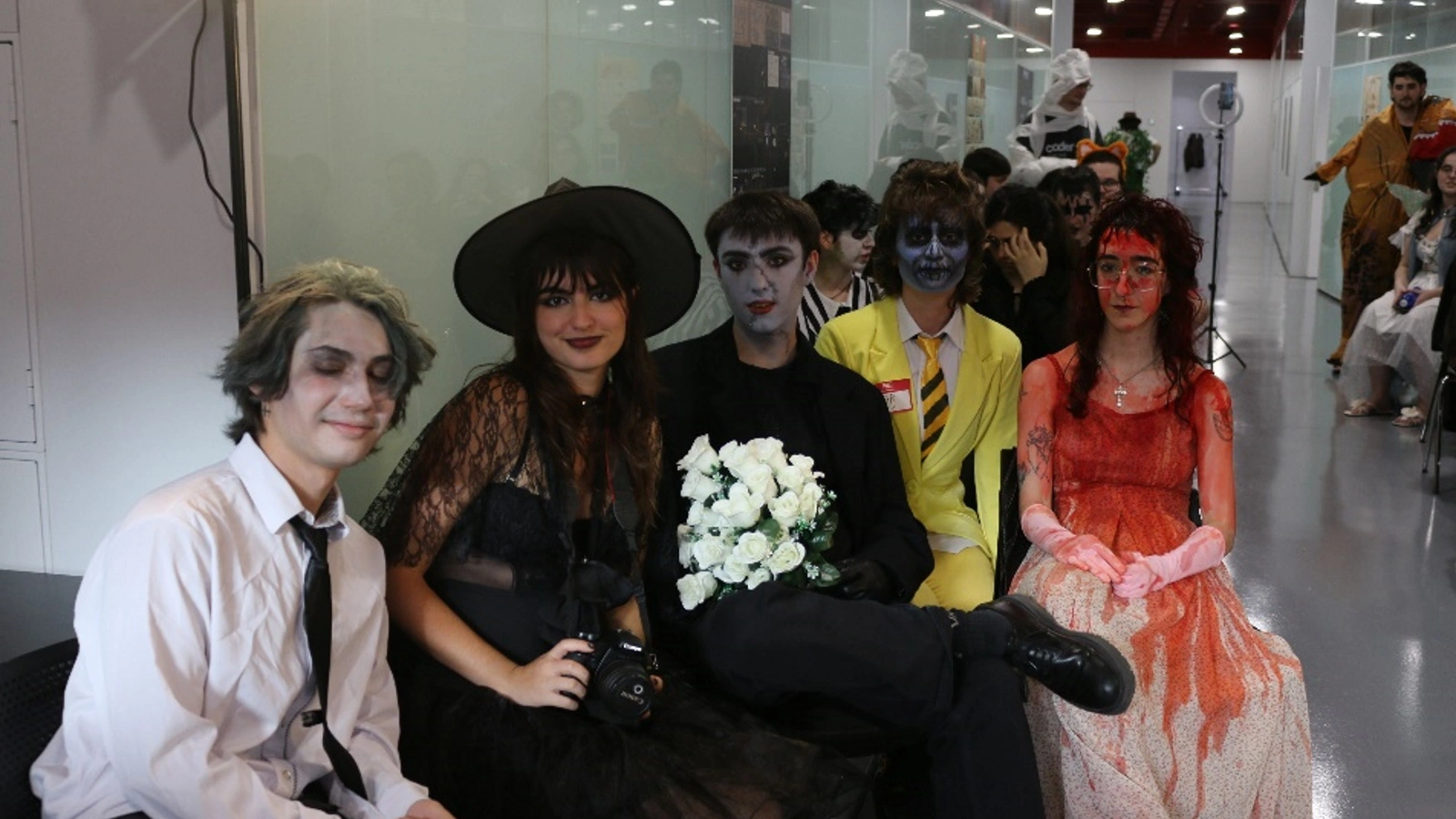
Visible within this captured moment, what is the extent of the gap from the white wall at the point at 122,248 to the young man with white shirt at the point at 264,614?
1395 mm

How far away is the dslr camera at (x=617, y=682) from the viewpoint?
7.80 ft

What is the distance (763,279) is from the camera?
3289 mm

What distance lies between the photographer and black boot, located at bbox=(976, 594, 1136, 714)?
107 inches

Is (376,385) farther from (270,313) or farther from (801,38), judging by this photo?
(801,38)

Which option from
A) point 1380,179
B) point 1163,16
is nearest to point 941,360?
point 1380,179

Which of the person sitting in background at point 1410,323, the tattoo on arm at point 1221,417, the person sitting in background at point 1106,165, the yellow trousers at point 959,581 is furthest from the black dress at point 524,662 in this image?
the person sitting in background at point 1410,323

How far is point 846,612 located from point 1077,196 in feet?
11.7

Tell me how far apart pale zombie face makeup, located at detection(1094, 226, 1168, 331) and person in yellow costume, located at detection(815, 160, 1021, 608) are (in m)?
0.37

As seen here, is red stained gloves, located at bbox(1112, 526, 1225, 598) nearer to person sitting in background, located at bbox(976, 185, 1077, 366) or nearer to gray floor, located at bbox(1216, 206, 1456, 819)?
gray floor, located at bbox(1216, 206, 1456, 819)

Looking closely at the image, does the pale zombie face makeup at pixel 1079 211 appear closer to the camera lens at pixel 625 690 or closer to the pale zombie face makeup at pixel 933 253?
the pale zombie face makeup at pixel 933 253

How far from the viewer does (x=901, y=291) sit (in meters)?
3.73

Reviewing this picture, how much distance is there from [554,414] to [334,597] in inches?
23.6

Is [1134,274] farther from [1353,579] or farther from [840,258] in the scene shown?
[1353,579]

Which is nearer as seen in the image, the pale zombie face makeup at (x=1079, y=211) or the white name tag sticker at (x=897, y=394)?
the white name tag sticker at (x=897, y=394)
